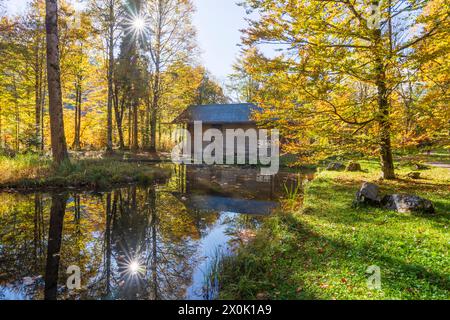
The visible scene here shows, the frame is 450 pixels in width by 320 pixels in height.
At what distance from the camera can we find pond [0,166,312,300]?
10.8ft

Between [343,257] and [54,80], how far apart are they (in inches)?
406

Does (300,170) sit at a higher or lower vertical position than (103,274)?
higher

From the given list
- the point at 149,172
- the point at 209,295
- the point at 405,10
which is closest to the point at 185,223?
the point at 209,295

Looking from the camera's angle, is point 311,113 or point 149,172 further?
point 149,172

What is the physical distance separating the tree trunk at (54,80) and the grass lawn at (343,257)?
8.30m

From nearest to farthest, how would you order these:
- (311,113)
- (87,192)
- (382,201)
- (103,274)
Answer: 1. (103,274)
2. (382,201)
3. (311,113)
4. (87,192)

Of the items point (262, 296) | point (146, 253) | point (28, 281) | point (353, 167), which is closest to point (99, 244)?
point (146, 253)

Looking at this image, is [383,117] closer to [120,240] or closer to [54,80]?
[120,240]

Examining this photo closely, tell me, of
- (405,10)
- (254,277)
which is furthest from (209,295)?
(405,10)

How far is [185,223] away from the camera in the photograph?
5918 mm

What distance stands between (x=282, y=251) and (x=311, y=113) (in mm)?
4354
